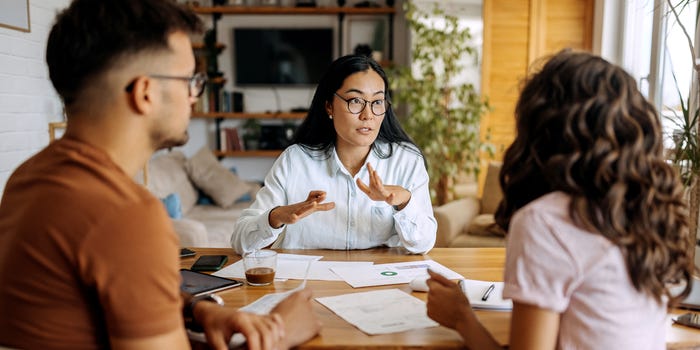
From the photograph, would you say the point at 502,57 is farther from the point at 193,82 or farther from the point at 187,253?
the point at 193,82

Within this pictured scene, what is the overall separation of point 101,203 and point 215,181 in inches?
163

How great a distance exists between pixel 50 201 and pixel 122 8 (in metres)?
0.32

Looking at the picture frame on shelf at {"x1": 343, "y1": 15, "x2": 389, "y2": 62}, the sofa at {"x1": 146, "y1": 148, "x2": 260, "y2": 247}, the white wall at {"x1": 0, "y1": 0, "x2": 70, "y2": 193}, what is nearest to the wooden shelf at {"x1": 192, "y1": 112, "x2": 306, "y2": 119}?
the sofa at {"x1": 146, "y1": 148, "x2": 260, "y2": 247}

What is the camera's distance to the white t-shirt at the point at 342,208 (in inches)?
71.1

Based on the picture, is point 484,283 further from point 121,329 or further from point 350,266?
point 121,329

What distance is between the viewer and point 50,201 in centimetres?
81

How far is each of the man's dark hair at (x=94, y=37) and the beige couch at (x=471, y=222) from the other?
2.75m

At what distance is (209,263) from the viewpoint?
5.45ft

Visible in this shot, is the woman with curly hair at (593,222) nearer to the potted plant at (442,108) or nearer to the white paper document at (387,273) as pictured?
the white paper document at (387,273)

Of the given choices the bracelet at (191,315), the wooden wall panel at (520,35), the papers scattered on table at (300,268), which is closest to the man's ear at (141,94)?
the bracelet at (191,315)

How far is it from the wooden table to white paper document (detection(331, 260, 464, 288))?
0.03m

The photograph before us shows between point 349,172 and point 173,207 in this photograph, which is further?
point 173,207

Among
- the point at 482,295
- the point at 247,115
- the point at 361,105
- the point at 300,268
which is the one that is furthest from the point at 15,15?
the point at 247,115

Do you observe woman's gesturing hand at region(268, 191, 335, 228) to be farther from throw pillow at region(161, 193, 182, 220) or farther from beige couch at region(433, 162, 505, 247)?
throw pillow at region(161, 193, 182, 220)
